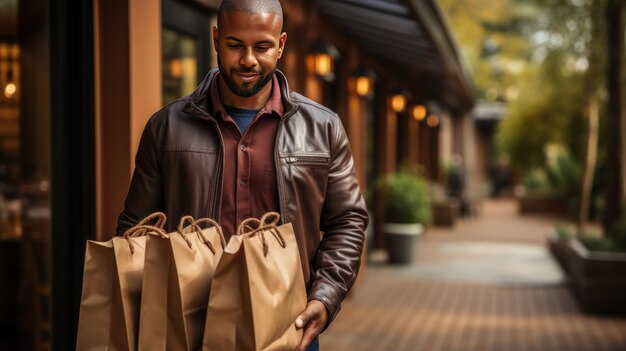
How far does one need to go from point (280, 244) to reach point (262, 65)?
1.63 feet

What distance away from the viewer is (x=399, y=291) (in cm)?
912

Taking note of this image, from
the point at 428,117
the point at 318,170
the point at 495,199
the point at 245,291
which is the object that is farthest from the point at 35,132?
the point at 495,199

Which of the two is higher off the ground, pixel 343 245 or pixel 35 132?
pixel 35 132

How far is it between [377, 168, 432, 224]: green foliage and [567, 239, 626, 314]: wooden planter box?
12.0 feet

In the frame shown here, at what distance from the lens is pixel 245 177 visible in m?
2.17

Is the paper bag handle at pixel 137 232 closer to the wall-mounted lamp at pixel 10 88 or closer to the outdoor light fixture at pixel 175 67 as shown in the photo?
the wall-mounted lamp at pixel 10 88

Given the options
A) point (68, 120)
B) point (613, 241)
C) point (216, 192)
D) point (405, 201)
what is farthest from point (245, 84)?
point (405, 201)

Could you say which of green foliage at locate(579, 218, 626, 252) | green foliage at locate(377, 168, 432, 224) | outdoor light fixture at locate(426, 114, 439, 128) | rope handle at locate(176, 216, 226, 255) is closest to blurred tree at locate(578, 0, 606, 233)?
green foliage at locate(579, 218, 626, 252)

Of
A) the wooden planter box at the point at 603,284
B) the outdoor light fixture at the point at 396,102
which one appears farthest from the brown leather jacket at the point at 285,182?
the outdoor light fixture at the point at 396,102

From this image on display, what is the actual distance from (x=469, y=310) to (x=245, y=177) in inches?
246

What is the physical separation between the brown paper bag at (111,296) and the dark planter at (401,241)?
961 centimetres

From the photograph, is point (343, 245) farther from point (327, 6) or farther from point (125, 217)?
point (327, 6)

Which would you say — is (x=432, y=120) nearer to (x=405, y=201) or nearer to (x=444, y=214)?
(x=444, y=214)

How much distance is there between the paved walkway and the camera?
6496mm
